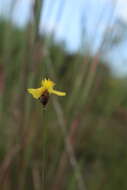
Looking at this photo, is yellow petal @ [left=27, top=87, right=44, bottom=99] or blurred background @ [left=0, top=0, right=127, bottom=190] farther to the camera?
blurred background @ [left=0, top=0, right=127, bottom=190]

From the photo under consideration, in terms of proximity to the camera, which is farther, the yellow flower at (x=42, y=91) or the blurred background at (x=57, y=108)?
the blurred background at (x=57, y=108)

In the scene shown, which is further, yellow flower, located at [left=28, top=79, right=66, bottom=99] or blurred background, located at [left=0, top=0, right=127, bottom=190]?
blurred background, located at [left=0, top=0, right=127, bottom=190]

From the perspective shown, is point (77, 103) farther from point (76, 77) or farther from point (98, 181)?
point (98, 181)

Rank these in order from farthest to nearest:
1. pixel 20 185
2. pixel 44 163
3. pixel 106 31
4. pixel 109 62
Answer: pixel 109 62 < pixel 106 31 < pixel 20 185 < pixel 44 163

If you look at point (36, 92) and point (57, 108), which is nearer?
point (36, 92)

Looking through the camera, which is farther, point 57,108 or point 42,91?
point 57,108

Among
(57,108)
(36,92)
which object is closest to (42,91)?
(36,92)

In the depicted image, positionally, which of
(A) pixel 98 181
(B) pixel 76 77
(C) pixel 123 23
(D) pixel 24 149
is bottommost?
(A) pixel 98 181

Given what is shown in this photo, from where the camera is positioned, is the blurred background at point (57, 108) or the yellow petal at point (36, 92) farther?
the blurred background at point (57, 108)

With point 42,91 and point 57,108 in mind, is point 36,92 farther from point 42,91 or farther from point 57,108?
point 57,108

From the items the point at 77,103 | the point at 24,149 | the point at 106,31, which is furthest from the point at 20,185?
the point at 106,31

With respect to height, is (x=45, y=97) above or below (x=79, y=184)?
above
